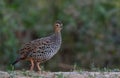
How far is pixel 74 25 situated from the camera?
2052cm

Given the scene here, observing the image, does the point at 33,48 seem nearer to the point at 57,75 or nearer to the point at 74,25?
the point at 57,75

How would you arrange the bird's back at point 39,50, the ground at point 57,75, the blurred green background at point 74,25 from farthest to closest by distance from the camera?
the blurred green background at point 74,25
the bird's back at point 39,50
the ground at point 57,75

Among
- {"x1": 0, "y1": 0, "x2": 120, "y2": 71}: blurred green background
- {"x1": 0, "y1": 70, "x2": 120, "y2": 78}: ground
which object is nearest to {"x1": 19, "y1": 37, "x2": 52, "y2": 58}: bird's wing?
{"x1": 0, "y1": 70, "x2": 120, "y2": 78}: ground

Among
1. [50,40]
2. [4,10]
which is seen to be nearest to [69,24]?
[4,10]

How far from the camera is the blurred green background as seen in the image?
65.5 ft

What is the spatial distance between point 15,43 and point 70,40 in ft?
8.20

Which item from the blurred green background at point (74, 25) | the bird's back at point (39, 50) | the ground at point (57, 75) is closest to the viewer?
the ground at point (57, 75)

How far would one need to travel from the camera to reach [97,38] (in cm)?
2045

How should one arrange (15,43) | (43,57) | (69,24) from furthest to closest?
(69,24) → (15,43) → (43,57)

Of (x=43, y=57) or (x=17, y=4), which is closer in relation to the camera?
(x=43, y=57)

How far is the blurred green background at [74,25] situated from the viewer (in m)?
20.0

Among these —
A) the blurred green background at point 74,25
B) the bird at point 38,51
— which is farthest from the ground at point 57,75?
the blurred green background at point 74,25

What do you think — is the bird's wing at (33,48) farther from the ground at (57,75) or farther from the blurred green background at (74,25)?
the blurred green background at (74,25)

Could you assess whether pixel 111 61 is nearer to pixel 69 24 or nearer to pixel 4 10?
pixel 69 24
